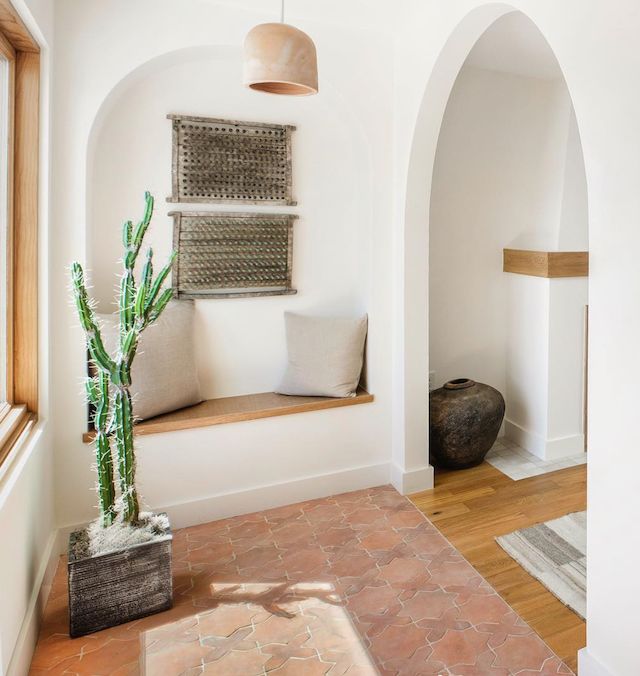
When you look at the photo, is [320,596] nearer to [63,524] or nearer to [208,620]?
[208,620]

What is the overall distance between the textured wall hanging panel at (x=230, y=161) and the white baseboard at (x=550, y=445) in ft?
7.37

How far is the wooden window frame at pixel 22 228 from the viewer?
2139 millimetres

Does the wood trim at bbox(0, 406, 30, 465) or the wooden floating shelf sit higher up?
the wood trim at bbox(0, 406, 30, 465)

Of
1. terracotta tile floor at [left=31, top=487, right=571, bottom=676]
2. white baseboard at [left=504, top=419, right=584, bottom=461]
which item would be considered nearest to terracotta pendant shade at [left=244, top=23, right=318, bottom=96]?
terracotta tile floor at [left=31, top=487, right=571, bottom=676]

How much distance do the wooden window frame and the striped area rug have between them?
2241 millimetres

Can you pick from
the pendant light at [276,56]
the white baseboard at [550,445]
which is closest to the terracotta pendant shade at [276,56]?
the pendant light at [276,56]

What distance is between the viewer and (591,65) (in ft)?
5.02

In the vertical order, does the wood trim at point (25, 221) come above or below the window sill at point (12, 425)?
above

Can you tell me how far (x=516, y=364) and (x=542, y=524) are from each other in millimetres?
1298

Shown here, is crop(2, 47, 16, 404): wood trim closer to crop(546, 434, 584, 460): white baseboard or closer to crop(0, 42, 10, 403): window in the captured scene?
crop(0, 42, 10, 403): window

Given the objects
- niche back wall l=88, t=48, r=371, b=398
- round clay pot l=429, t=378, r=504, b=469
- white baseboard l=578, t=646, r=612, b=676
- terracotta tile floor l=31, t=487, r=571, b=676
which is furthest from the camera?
round clay pot l=429, t=378, r=504, b=469

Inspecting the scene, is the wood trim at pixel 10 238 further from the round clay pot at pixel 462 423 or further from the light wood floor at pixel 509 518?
the round clay pot at pixel 462 423

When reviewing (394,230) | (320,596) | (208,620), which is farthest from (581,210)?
(208,620)

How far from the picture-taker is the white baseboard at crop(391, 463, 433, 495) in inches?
119
